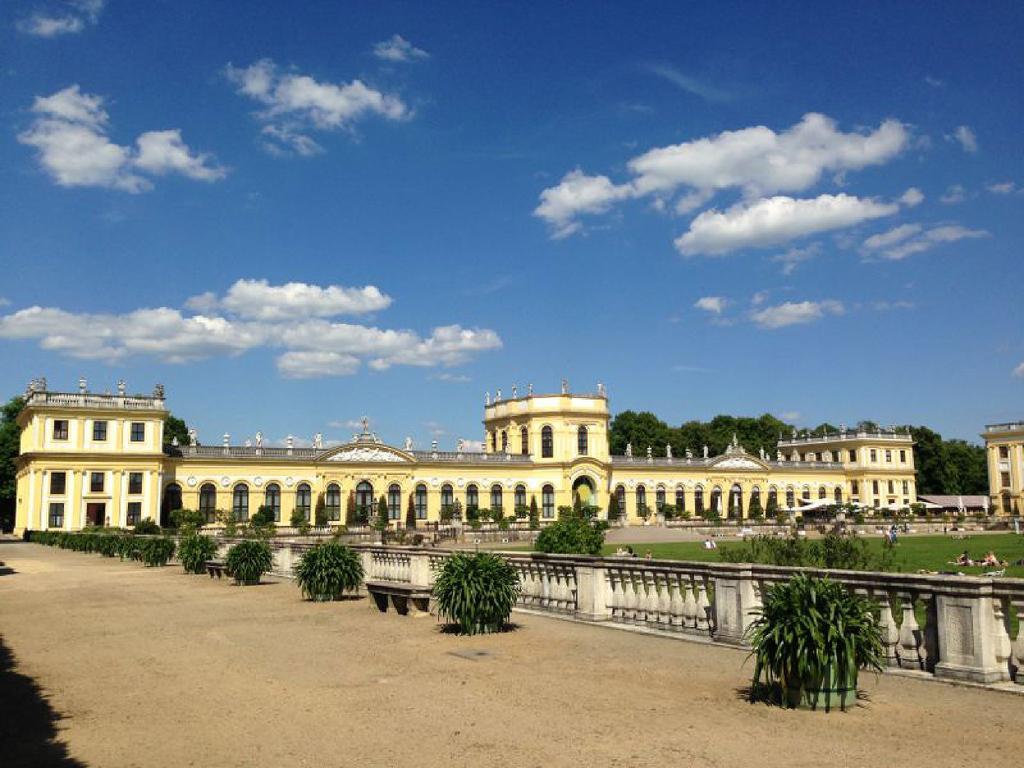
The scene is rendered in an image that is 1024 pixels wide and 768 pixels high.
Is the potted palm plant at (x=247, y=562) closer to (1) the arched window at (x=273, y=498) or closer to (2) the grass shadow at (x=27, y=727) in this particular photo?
(2) the grass shadow at (x=27, y=727)

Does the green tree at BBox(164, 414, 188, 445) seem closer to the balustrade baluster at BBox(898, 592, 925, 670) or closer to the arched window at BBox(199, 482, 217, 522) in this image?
the arched window at BBox(199, 482, 217, 522)

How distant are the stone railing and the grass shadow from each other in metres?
6.31

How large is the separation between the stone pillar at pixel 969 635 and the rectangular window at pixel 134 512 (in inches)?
2194

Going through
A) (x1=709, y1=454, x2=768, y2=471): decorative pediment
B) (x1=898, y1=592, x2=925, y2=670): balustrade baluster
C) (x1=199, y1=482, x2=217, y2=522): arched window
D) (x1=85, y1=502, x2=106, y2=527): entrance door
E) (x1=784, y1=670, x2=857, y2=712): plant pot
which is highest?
(x1=709, y1=454, x2=768, y2=471): decorative pediment

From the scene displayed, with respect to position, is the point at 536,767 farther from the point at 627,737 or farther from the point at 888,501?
the point at 888,501

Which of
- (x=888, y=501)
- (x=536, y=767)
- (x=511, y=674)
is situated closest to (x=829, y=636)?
(x=536, y=767)

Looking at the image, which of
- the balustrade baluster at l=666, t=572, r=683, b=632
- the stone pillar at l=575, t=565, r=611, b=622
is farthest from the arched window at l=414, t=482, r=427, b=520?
the balustrade baluster at l=666, t=572, r=683, b=632

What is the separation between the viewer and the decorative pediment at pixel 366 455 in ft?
211

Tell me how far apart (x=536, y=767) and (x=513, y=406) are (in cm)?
6869

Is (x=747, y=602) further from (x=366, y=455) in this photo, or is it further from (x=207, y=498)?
(x=366, y=455)

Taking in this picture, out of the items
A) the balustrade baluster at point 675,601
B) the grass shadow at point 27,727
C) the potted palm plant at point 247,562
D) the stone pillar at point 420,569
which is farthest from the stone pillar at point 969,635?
the potted palm plant at point 247,562

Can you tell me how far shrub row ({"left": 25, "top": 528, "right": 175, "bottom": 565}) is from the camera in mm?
30828

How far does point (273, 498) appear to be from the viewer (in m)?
61.9

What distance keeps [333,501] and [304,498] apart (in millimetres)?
2095
